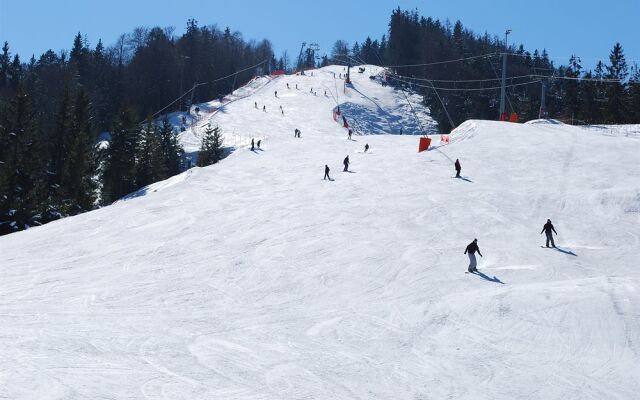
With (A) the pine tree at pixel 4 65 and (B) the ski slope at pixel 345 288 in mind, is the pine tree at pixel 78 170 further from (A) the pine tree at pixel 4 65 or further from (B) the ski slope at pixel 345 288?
(A) the pine tree at pixel 4 65

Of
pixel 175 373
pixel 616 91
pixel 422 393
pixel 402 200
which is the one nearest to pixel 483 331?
pixel 422 393

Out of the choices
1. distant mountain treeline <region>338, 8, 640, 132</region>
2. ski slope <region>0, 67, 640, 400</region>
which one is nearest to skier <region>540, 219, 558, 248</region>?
ski slope <region>0, 67, 640, 400</region>

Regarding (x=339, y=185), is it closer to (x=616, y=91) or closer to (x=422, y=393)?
(x=422, y=393)

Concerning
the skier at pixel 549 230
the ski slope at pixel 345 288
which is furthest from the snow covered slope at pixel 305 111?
the skier at pixel 549 230

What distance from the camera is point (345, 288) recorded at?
20188 mm

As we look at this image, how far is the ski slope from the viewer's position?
44.3ft

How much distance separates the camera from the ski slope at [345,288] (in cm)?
1351

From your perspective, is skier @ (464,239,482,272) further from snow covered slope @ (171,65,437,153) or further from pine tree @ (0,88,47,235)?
snow covered slope @ (171,65,437,153)

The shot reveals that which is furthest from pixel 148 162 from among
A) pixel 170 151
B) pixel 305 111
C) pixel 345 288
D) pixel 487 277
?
pixel 487 277

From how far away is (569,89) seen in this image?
256 ft

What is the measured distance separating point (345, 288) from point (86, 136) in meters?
38.7

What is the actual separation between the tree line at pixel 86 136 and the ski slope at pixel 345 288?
1094cm

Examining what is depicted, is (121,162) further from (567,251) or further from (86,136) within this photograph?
(567,251)

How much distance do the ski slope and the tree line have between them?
35.9 ft
